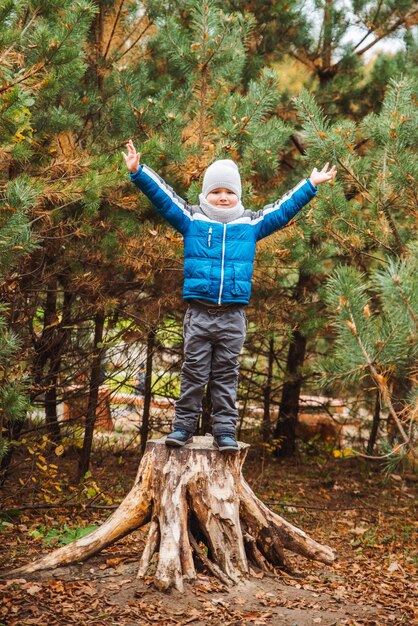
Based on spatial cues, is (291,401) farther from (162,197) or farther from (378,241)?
→ (162,197)

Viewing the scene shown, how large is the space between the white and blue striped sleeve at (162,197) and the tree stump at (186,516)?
4.59 ft

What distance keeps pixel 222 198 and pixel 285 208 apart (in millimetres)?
404

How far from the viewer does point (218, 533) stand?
4160 millimetres

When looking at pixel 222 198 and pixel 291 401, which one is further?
pixel 291 401

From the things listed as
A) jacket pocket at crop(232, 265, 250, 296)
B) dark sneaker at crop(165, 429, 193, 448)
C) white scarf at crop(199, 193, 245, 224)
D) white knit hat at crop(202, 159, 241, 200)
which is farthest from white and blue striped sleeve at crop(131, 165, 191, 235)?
dark sneaker at crop(165, 429, 193, 448)

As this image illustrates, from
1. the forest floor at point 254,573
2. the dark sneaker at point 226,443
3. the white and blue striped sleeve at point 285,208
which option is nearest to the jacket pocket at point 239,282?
the white and blue striped sleeve at point 285,208

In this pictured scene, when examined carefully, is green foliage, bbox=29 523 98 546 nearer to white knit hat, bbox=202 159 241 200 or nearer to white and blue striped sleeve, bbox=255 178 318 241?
white and blue striped sleeve, bbox=255 178 318 241

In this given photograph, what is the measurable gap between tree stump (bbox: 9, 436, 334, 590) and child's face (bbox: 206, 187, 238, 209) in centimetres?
151

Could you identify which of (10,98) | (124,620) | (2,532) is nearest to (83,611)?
(124,620)

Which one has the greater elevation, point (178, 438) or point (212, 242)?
point (212, 242)

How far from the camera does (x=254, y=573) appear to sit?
167 inches

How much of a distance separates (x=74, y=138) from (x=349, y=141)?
2280 millimetres

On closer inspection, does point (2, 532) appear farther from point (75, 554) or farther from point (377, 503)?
point (377, 503)

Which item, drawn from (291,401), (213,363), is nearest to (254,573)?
(213,363)
